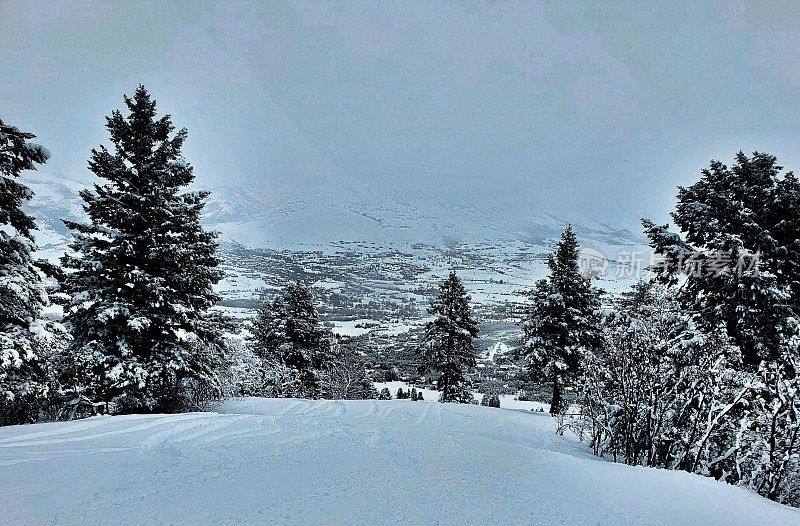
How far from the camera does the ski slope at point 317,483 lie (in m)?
2.50

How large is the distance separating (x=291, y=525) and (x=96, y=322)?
9042mm

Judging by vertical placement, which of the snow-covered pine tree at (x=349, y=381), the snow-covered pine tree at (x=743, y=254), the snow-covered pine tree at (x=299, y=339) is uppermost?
the snow-covered pine tree at (x=743, y=254)

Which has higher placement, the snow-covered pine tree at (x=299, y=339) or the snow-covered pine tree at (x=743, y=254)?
the snow-covered pine tree at (x=743, y=254)

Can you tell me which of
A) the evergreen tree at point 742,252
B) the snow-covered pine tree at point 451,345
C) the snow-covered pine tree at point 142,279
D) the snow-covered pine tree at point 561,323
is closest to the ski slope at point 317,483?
the snow-covered pine tree at point 142,279

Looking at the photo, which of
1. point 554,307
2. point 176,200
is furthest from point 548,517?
point 554,307

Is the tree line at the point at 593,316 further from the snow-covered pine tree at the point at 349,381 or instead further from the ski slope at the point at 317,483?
the snow-covered pine tree at the point at 349,381

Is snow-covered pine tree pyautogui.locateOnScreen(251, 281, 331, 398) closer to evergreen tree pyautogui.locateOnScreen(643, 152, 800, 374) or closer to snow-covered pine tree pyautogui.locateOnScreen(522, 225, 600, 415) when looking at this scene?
snow-covered pine tree pyautogui.locateOnScreen(522, 225, 600, 415)

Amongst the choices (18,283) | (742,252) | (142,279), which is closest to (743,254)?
(742,252)

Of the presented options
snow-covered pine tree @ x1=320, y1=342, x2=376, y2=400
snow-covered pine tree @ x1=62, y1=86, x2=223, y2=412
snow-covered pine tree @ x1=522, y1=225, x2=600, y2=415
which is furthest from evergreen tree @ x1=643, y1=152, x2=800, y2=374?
snow-covered pine tree @ x1=320, y1=342, x2=376, y2=400

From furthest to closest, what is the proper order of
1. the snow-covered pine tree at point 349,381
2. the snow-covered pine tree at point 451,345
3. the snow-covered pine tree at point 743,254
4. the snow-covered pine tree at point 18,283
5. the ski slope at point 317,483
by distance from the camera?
the snow-covered pine tree at point 349,381
the snow-covered pine tree at point 451,345
the snow-covered pine tree at point 743,254
the snow-covered pine tree at point 18,283
the ski slope at point 317,483

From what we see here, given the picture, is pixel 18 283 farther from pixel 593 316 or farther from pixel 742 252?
pixel 742 252

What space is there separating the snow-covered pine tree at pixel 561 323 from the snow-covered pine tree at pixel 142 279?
12.4 metres

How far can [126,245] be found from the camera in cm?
931

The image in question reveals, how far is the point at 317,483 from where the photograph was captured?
3047 mm
